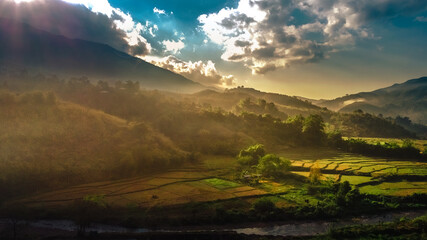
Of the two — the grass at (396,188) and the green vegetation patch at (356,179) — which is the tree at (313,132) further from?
the grass at (396,188)

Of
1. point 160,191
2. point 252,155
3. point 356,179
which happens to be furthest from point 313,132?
point 160,191

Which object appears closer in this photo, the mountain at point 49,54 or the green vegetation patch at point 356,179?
the green vegetation patch at point 356,179

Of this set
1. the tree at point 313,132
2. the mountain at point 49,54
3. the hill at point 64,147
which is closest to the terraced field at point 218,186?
the hill at point 64,147

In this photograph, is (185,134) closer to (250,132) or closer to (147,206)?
(250,132)

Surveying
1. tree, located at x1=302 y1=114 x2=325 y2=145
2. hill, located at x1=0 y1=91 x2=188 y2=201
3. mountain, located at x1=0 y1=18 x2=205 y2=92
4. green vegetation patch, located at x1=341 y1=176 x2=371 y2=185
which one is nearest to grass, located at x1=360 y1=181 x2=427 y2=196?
green vegetation patch, located at x1=341 y1=176 x2=371 y2=185

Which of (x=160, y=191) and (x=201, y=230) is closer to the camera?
(x=201, y=230)

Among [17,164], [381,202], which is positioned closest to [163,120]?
[17,164]

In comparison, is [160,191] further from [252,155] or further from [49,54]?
[49,54]
